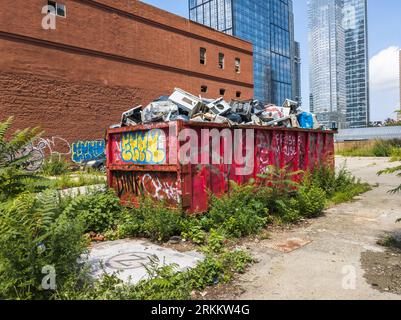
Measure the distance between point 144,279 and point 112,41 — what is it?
70.7 feet

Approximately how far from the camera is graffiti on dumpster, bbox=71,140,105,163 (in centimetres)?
1985

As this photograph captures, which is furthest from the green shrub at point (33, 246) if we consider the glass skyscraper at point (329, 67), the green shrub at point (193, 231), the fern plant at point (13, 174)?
the glass skyscraper at point (329, 67)

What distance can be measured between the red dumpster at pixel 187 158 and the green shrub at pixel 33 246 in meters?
2.47

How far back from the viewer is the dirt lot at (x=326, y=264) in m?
3.57

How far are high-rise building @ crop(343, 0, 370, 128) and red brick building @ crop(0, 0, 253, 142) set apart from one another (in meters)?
61.7

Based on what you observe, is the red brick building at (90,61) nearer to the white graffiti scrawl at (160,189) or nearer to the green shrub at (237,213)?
the white graffiti scrawl at (160,189)

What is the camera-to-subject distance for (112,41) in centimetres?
2225

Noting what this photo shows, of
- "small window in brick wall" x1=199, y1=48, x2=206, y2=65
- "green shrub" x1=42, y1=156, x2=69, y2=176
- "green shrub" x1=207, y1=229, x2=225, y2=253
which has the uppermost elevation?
"small window in brick wall" x1=199, y1=48, x2=206, y2=65

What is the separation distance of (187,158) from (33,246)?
311 centimetres

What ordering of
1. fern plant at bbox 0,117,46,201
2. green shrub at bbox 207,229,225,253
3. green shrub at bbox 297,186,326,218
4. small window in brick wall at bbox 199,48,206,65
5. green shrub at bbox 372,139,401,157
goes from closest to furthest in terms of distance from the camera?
fern plant at bbox 0,117,46,201 < green shrub at bbox 207,229,225,253 < green shrub at bbox 297,186,326,218 < small window in brick wall at bbox 199,48,206,65 < green shrub at bbox 372,139,401,157

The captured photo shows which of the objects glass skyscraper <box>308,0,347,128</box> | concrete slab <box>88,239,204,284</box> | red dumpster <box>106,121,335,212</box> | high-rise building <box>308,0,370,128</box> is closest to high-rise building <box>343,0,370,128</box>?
high-rise building <box>308,0,370,128</box>

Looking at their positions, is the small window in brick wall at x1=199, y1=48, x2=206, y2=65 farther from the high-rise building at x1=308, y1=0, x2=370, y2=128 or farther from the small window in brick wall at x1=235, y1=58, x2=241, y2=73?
the high-rise building at x1=308, y1=0, x2=370, y2=128
